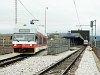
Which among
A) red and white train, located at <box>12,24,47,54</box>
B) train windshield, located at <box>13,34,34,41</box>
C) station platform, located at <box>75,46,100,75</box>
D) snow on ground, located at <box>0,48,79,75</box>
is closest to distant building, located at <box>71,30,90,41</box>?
red and white train, located at <box>12,24,47,54</box>

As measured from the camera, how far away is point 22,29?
31.9m

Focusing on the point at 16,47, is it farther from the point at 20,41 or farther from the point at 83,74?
the point at 83,74

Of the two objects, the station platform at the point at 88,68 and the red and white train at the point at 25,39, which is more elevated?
the red and white train at the point at 25,39

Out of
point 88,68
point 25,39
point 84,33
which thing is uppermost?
point 84,33

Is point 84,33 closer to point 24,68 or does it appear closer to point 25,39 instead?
point 25,39

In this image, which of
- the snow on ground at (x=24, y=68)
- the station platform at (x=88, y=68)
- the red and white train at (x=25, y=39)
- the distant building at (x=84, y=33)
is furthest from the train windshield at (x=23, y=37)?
the distant building at (x=84, y=33)

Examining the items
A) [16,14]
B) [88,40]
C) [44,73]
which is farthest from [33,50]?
[88,40]

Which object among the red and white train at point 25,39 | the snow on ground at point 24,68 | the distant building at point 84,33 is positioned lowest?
the snow on ground at point 24,68

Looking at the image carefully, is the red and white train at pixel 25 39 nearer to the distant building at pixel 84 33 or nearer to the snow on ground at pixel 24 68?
the snow on ground at pixel 24 68

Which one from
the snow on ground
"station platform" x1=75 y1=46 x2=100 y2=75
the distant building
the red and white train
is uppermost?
the distant building

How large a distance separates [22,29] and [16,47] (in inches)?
76.4

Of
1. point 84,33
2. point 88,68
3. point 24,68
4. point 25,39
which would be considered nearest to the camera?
point 24,68

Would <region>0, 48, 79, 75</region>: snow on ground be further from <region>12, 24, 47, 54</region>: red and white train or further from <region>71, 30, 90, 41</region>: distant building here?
<region>71, 30, 90, 41</region>: distant building

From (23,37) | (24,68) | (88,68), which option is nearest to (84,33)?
(23,37)
